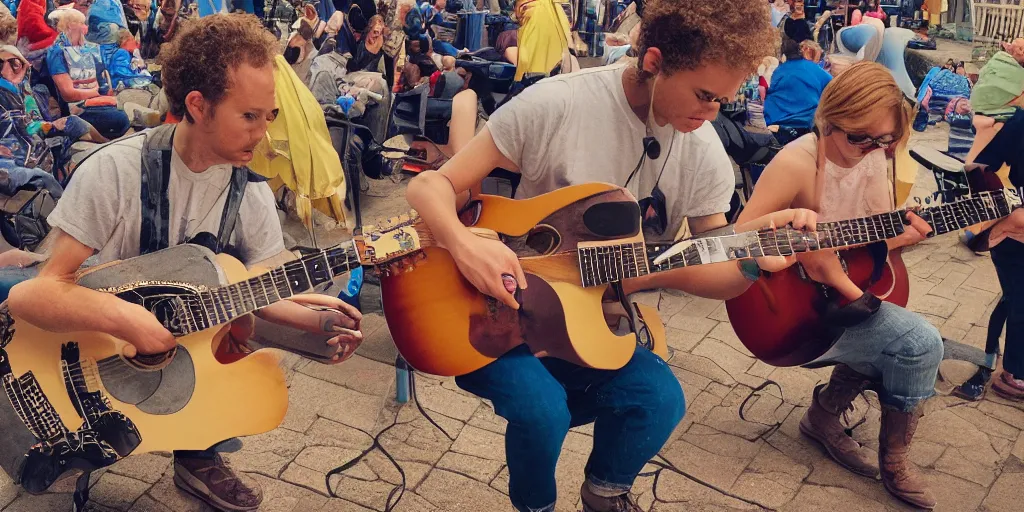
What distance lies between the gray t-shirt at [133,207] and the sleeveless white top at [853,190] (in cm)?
181

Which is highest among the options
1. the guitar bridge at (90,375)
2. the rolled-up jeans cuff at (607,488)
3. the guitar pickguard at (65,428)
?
the guitar bridge at (90,375)

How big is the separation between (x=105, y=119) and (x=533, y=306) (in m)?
4.43

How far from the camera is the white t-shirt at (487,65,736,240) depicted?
2541 millimetres

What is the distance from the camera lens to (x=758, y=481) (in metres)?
3.21

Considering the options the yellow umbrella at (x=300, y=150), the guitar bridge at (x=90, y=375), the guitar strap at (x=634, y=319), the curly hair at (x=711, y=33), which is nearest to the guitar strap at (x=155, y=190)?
the guitar bridge at (x=90, y=375)

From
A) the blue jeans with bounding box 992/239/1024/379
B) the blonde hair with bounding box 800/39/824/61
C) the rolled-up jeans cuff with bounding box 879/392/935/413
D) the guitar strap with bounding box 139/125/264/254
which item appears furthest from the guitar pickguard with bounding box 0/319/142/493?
the blonde hair with bounding box 800/39/824/61

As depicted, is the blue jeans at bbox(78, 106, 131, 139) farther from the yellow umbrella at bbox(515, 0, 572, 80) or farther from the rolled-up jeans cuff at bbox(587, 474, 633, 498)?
the rolled-up jeans cuff at bbox(587, 474, 633, 498)

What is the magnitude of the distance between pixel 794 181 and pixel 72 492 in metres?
2.53

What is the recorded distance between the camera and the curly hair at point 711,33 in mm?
2322

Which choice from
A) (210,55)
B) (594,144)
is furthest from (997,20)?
(210,55)

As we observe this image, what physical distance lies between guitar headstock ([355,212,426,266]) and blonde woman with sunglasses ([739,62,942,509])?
3.81 feet

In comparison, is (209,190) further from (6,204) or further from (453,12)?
(453,12)

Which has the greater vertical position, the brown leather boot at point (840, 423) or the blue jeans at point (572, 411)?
the blue jeans at point (572, 411)

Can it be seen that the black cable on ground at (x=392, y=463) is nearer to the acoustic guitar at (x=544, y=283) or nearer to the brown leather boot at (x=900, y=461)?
the acoustic guitar at (x=544, y=283)
